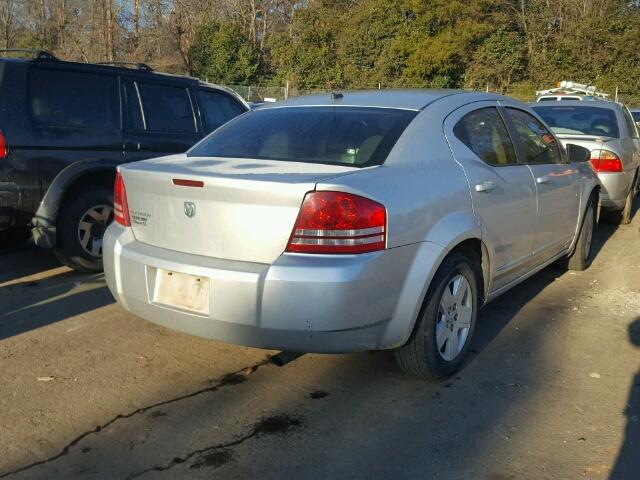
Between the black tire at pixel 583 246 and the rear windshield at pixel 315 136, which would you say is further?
the black tire at pixel 583 246

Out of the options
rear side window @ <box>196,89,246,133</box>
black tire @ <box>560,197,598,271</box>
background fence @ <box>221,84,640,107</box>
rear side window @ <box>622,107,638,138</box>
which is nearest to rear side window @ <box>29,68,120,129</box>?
rear side window @ <box>196,89,246,133</box>

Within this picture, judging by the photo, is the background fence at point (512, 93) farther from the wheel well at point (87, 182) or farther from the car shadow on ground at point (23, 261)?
the wheel well at point (87, 182)

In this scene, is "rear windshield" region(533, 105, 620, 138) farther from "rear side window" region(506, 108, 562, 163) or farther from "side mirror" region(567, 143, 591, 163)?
"rear side window" region(506, 108, 562, 163)

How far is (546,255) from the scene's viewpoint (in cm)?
516

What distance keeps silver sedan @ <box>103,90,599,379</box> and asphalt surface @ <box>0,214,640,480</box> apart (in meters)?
0.38

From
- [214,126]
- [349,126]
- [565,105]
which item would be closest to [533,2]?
[565,105]

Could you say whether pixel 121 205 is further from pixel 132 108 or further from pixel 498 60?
pixel 498 60

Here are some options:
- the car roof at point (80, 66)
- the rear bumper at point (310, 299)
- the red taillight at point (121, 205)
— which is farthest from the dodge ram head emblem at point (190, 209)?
the car roof at point (80, 66)

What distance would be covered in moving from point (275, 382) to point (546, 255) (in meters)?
2.56

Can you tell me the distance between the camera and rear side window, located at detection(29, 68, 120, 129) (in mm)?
5375

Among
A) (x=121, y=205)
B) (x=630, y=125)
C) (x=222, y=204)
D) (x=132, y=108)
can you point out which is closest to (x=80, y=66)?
(x=132, y=108)

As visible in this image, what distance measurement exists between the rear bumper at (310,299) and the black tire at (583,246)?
308 centimetres

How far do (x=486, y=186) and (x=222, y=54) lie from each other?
39.9m

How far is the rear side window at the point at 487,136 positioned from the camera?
415 centimetres
